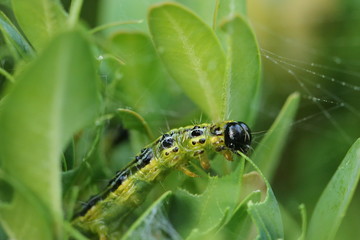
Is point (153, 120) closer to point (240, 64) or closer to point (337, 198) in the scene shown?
point (240, 64)

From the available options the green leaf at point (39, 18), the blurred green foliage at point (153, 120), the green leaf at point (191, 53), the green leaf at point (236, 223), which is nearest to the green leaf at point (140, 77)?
the blurred green foliage at point (153, 120)

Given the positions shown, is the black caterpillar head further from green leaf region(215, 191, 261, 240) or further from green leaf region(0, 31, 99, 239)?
green leaf region(0, 31, 99, 239)

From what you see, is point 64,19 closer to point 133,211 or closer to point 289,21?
point 133,211

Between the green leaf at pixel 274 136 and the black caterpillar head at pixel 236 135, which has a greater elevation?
the black caterpillar head at pixel 236 135

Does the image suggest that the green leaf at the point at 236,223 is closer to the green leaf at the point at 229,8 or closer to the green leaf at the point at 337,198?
the green leaf at the point at 337,198

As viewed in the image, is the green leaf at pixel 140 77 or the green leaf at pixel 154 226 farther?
the green leaf at pixel 140 77

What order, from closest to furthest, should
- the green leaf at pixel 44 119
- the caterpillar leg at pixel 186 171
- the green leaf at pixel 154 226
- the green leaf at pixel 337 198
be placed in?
the green leaf at pixel 44 119, the green leaf at pixel 154 226, the green leaf at pixel 337 198, the caterpillar leg at pixel 186 171

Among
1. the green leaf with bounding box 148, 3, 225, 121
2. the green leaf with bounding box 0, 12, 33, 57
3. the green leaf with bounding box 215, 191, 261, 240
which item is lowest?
the green leaf with bounding box 215, 191, 261, 240

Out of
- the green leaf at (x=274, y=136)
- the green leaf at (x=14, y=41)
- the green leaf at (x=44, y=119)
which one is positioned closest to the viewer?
the green leaf at (x=44, y=119)

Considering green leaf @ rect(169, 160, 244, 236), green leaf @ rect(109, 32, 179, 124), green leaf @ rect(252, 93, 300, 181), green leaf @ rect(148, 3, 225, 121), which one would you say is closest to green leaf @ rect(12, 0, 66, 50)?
green leaf @ rect(148, 3, 225, 121)
